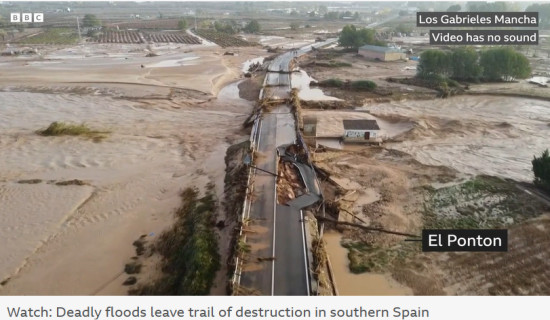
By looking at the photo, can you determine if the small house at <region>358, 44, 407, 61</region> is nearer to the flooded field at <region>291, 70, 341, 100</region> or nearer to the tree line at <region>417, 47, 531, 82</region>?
the tree line at <region>417, 47, 531, 82</region>

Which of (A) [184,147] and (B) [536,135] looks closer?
(A) [184,147]

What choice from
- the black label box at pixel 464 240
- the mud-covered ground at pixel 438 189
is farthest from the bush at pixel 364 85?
the black label box at pixel 464 240

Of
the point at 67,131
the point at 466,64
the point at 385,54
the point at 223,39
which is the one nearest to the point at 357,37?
the point at 385,54

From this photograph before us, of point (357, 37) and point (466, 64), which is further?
point (357, 37)

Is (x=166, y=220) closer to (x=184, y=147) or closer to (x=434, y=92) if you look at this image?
(x=184, y=147)

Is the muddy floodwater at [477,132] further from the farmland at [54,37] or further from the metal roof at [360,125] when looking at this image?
the farmland at [54,37]

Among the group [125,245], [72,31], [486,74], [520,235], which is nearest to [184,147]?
[125,245]

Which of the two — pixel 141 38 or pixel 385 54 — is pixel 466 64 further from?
pixel 141 38
